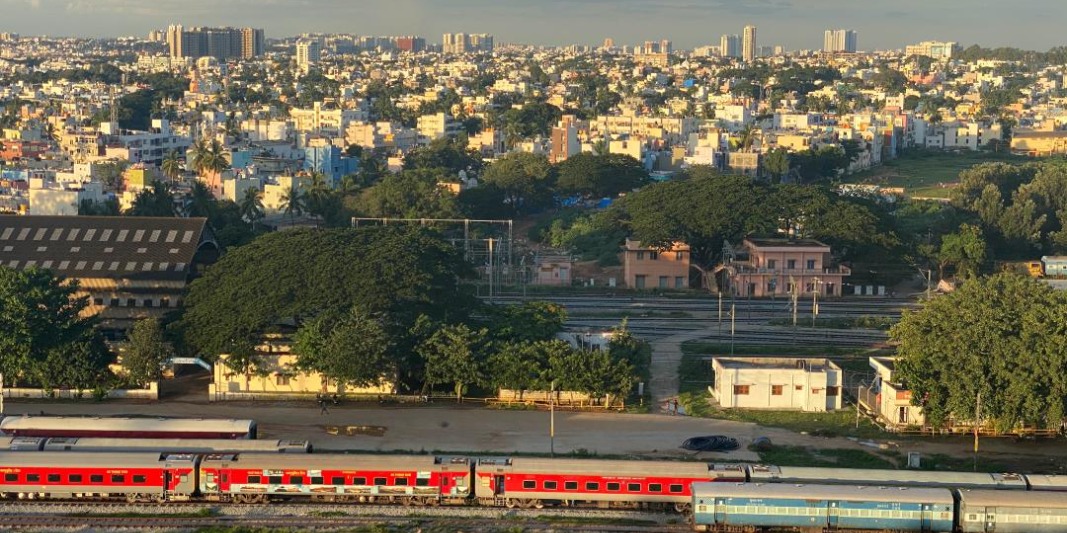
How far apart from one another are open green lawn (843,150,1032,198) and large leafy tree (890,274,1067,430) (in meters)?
51.0

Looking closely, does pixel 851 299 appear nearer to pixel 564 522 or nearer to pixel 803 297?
pixel 803 297

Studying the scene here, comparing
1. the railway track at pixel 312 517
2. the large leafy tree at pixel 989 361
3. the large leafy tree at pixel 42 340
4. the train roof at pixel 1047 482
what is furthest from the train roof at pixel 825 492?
the large leafy tree at pixel 42 340

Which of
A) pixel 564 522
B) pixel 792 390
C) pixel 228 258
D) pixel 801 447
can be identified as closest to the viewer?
pixel 564 522

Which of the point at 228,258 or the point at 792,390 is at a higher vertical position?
the point at 228,258

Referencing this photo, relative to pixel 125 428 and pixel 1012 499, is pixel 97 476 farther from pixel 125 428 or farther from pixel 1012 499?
pixel 1012 499

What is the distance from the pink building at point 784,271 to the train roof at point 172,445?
27888mm

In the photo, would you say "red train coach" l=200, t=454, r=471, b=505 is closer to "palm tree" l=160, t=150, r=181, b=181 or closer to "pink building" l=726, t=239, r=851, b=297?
"pink building" l=726, t=239, r=851, b=297

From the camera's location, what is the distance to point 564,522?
2619 centimetres

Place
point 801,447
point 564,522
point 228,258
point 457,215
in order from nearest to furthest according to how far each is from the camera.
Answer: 1. point 564,522
2. point 801,447
3. point 228,258
4. point 457,215

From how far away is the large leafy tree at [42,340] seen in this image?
3544 centimetres

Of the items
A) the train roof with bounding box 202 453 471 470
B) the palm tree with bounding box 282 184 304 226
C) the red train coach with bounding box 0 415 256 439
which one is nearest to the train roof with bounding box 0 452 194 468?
the train roof with bounding box 202 453 471 470

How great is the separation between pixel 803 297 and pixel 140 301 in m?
24.7

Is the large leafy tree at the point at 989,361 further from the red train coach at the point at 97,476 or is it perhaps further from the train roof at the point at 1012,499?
the red train coach at the point at 97,476

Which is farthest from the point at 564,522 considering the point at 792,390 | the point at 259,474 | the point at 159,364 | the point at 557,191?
the point at 557,191
